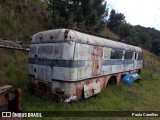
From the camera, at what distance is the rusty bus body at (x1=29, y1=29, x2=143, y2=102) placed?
7168mm

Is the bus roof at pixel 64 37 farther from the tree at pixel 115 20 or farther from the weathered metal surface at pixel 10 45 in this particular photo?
the tree at pixel 115 20

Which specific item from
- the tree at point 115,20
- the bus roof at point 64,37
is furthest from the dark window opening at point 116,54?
the tree at point 115,20

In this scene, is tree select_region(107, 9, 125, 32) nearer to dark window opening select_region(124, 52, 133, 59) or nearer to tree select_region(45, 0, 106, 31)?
tree select_region(45, 0, 106, 31)

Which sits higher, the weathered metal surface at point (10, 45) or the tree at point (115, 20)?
the tree at point (115, 20)

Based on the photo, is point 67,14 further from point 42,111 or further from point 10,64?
point 42,111

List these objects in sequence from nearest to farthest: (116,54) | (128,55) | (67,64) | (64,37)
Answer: (67,64)
(64,37)
(116,54)
(128,55)

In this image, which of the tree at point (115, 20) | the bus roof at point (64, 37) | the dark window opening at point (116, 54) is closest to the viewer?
the bus roof at point (64, 37)

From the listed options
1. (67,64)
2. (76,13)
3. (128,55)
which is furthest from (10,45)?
(76,13)

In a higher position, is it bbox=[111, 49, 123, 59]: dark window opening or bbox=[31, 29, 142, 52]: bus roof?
A: bbox=[31, 29, 142, 52]: bus roof

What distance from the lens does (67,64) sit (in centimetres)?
712

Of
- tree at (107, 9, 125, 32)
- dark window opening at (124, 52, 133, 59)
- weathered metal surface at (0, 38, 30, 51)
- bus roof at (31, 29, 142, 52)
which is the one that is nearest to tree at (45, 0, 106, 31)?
dark window opening at (124, 52, 133, 59)

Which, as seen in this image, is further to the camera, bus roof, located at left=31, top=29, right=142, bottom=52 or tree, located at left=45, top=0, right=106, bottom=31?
tree, located at left=45, top=0, right=106, bottom=31

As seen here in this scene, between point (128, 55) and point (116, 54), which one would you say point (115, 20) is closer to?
point (128, 55)

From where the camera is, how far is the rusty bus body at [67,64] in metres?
7.17
